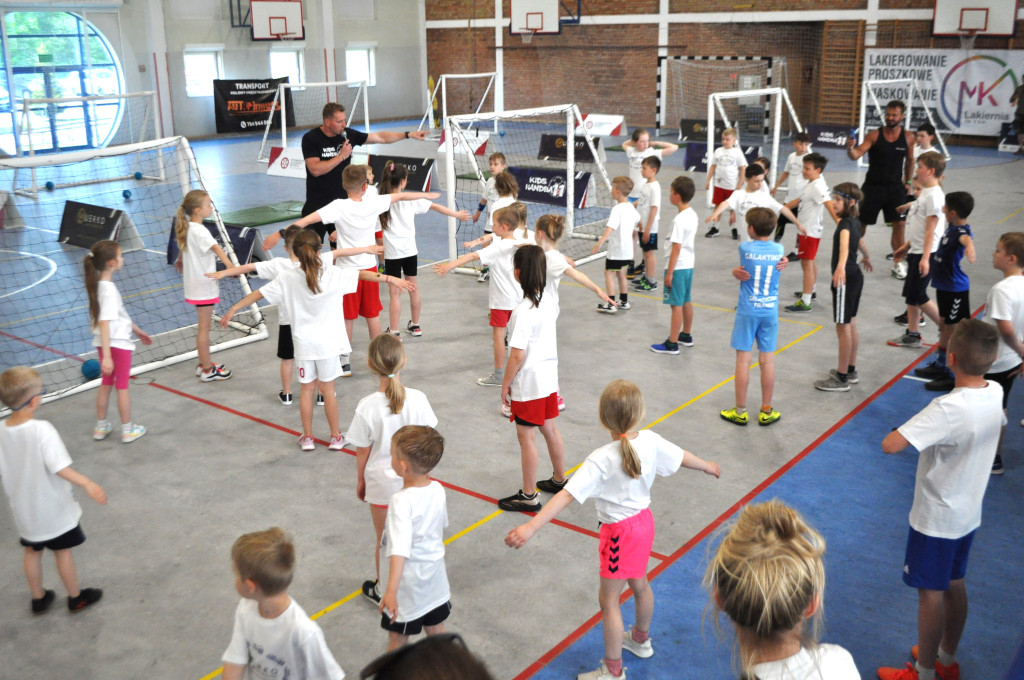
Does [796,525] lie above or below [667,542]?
above

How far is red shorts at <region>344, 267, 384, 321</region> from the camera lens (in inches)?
315

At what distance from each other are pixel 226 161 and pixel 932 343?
1841cm

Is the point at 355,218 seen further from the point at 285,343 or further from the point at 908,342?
the point at 908,342

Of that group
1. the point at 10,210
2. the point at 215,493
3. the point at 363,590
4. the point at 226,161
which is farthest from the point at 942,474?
the point at 226,161

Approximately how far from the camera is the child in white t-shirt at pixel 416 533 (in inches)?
141

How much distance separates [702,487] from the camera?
5.94 meters

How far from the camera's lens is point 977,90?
2253 centimetres

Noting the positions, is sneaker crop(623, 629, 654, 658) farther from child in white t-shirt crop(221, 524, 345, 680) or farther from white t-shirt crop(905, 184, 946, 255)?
white t-shirt crop(905, 184, 946, 255)

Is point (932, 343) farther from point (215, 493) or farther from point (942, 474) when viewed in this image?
point (215, 493)

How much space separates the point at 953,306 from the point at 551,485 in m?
3.83

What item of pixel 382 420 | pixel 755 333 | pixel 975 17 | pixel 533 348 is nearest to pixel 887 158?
pixel 755 333

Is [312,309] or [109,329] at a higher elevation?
[312,309]

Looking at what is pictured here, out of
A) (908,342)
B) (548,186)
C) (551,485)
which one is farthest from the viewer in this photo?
(548,186)

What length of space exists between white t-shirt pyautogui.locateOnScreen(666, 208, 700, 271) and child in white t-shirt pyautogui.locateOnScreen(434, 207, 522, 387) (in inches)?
63.1
